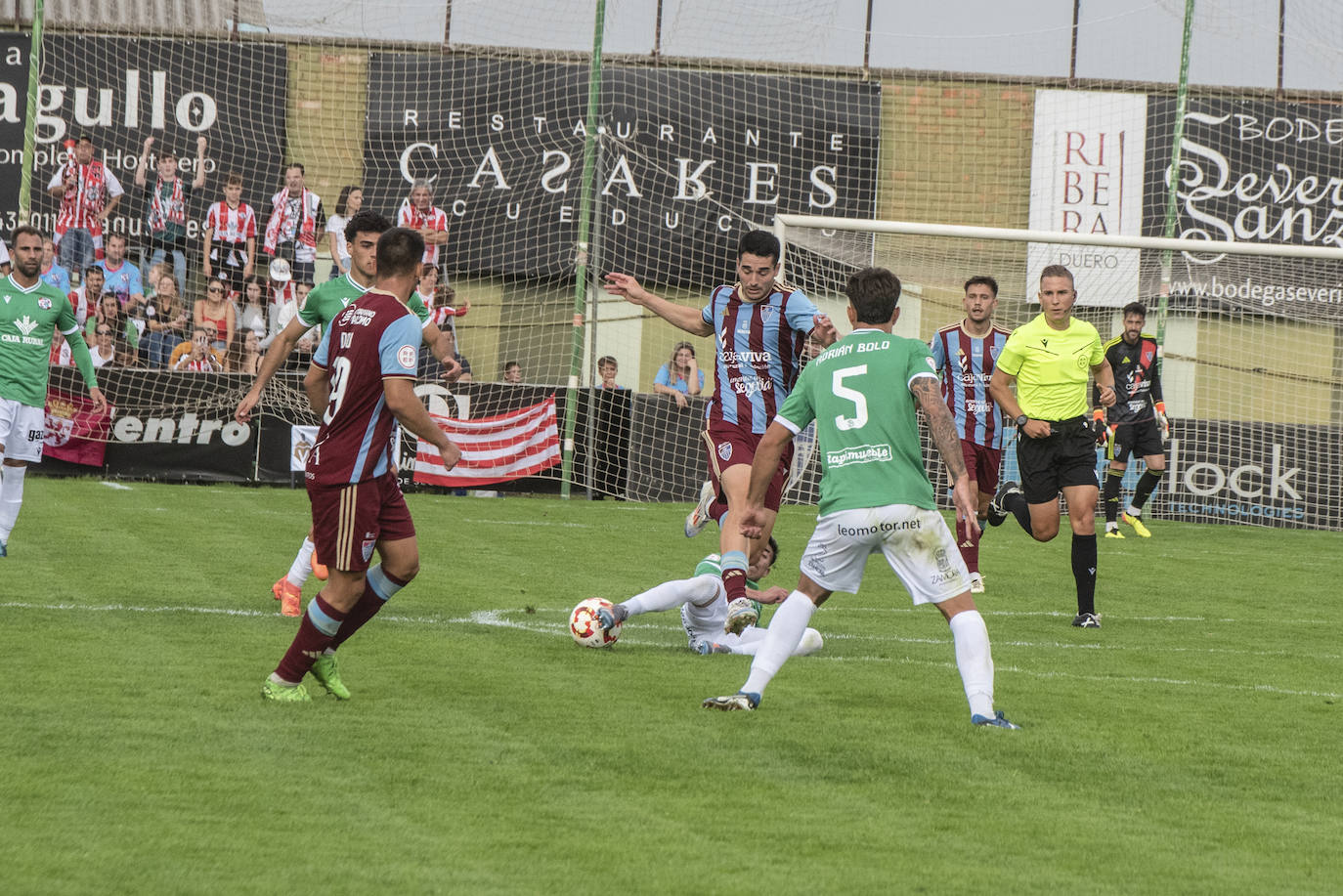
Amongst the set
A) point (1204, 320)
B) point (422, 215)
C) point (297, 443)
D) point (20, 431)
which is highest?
point (422, 215)

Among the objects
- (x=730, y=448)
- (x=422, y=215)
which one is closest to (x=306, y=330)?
(x=730, y=448)

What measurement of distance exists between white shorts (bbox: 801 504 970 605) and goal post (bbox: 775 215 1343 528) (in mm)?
14463

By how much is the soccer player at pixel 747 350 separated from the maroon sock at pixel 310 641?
9.61 feet

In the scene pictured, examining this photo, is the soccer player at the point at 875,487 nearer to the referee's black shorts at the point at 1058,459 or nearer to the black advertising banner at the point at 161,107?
the referee's black shorts at the point at 1058,459

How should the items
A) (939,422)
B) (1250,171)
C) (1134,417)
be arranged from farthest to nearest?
1. (1250,171)
2. (1134,417)
3. (939,422)

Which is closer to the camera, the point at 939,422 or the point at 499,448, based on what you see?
the point at 939,422

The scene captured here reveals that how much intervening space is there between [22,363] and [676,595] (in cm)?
637

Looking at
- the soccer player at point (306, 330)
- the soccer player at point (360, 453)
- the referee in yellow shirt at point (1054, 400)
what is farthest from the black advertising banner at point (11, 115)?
the soccer player at point (360, 453)

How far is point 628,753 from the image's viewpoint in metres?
5.87

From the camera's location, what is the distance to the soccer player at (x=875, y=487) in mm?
6605

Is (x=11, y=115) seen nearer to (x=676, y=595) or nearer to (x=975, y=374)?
(x=975, y=374)

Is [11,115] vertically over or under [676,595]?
over

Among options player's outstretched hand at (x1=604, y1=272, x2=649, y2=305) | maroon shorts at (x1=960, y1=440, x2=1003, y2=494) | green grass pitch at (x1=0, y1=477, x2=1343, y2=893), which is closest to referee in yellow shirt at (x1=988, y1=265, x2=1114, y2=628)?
green grass pitch at (x1=0, y1=477, x2=1343, y2=893)

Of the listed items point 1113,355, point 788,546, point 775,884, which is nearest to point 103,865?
point 775,884
